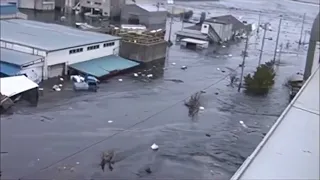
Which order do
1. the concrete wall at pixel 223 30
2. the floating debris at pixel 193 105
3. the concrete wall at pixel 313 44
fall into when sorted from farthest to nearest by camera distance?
the concrete wall at pixel 223 30 → the concrete wall at pixel 313 44 → the floating debris at pixel 193 105

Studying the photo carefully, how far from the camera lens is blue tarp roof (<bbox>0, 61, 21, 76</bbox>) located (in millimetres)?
3324

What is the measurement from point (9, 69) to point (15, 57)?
7.1 inches

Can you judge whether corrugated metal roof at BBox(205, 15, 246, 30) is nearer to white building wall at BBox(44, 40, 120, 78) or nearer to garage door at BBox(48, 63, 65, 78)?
white building wall at BBox(44, 40, 120, 78)

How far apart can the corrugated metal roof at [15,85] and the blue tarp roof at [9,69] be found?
0.14 metres

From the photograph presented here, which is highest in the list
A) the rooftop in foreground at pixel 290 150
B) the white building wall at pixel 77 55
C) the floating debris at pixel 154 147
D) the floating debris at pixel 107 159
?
the rooftop in foreground at pixel 290 150

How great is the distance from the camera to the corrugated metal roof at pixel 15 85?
2.96m

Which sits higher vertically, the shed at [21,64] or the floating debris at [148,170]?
the shed at [21,64]

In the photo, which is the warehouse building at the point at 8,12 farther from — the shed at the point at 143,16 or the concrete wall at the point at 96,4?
the concrete wall at the point at 96,4

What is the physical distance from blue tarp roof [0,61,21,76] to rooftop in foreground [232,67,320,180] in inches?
103

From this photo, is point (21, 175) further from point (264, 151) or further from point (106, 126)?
point (264, 151)

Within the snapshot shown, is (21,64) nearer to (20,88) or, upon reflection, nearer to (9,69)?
(9,69)

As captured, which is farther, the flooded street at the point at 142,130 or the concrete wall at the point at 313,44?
the concrete wall at the point at 313,44

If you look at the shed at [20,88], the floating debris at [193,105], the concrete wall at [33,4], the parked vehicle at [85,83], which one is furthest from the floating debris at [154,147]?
the concrete wall at [33,4]

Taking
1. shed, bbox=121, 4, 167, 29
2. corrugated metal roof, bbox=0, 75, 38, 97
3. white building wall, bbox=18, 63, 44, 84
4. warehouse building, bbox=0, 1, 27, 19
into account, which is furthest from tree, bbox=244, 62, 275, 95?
shed, bbox=121, 4, 167, 29
